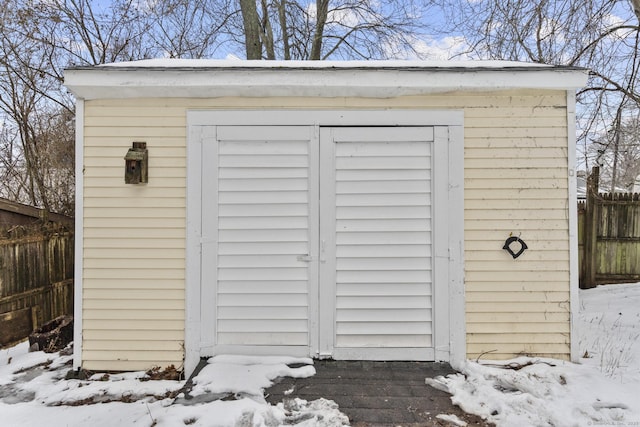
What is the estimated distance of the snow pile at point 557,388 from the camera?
2.33 metres

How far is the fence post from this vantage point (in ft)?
19.2

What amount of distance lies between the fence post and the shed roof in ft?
12.0

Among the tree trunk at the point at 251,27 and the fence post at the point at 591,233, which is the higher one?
the tree trunk at the point at 251,27

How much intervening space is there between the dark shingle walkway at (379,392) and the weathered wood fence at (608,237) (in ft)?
14.8

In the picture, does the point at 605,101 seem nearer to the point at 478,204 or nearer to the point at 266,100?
the point at 478,204

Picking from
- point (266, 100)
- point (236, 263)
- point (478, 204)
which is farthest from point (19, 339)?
point (478, 204)

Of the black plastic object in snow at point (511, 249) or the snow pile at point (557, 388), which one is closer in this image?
the snow pile at point (557, 388)

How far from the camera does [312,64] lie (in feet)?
10.5

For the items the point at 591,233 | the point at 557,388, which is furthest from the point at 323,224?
the point at 591,233

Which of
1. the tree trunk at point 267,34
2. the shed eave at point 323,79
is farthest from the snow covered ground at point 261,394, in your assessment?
the tree trunk at point 267,34

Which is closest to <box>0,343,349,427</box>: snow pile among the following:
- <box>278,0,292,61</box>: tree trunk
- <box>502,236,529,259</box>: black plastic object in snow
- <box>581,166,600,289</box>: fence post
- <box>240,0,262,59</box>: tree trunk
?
<box>502,236,529,259</box>: black plastic object in snow

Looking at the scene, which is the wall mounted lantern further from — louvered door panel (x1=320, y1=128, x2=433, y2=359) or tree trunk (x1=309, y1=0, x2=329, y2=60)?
tree trunk (x1=309, y1=0, x2=329, y2=60)

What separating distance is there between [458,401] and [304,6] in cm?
863

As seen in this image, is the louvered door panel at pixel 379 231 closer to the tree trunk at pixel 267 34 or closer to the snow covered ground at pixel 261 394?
the snow covered ground at pixel 261 394
